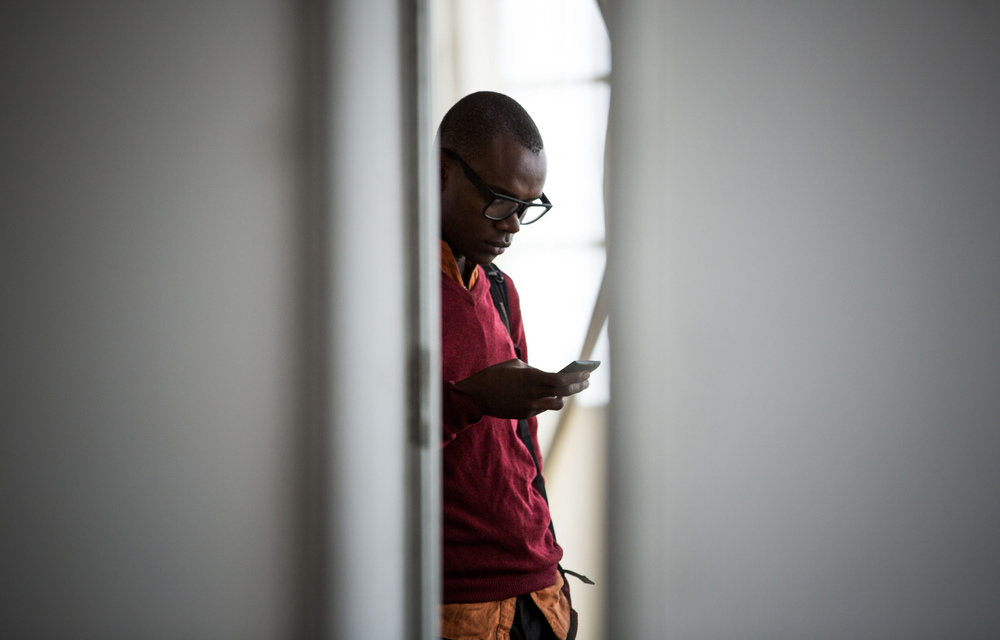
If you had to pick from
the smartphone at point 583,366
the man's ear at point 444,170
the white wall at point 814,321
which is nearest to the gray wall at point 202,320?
the man's ear at point 444,170

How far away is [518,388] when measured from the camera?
0.61 m

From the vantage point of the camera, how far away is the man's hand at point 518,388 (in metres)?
0.59

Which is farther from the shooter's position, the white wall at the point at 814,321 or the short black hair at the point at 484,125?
the short black hair at the point at 484,125

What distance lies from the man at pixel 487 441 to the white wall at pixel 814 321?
15 centimetres

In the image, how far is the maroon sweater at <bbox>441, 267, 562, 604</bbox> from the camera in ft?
2.22

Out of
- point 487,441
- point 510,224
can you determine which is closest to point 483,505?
point 487,441

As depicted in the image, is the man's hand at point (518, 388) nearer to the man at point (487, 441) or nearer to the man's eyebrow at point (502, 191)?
the man at point (487, 441)

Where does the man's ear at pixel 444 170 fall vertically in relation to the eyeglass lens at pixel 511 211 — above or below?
above

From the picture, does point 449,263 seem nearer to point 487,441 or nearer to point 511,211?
point 511,211

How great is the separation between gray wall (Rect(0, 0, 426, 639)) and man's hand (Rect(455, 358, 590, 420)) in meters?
0.10

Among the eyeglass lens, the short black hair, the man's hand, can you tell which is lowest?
the man's hand

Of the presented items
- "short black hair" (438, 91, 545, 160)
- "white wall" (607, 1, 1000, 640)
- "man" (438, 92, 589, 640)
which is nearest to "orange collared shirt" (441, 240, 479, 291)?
"man" (438, 92, 589, 640)

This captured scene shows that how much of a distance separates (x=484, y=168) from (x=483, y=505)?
0.40 meters

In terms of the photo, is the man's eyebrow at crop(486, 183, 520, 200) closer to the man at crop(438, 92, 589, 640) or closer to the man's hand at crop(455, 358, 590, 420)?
the man at crop(438, 92, 589, 640)
